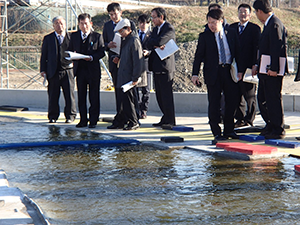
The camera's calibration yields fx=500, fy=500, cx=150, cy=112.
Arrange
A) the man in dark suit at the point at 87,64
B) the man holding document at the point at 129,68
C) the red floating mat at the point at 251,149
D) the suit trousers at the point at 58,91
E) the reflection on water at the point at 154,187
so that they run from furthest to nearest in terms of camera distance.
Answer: the suit trousers at the point at 58,91 < the man in dark suit at the point at 87,64 < the man holding document at the point at 129,68 < the red floating mat at the point at 251,149 < the reflection on water at the point at 154,187

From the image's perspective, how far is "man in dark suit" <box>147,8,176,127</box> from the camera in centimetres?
782

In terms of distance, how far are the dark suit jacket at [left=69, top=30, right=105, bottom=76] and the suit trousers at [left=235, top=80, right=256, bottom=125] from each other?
2.38 m

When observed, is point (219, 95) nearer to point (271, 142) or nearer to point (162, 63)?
point (271, 142)

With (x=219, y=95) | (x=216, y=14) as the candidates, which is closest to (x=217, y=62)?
(x=219, y=95)

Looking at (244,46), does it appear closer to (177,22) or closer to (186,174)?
(186,174)

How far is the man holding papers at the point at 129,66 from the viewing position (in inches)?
302

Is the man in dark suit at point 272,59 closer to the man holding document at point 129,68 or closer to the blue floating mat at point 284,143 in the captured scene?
the blue floating mat at point 284,143

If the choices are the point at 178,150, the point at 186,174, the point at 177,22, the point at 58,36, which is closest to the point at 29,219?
the point at 186,174

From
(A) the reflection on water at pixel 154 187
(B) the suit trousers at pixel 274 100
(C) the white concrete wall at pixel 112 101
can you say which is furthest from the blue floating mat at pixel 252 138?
(C) the white concrete wall at pixel 112 101

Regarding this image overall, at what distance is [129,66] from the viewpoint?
778cm

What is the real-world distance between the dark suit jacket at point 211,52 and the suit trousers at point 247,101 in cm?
117

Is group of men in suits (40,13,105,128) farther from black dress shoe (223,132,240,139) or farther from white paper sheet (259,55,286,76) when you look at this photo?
white paper sheet (259,55,286,76)

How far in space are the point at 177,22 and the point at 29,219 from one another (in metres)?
35.9

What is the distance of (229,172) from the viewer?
15.9 ft
